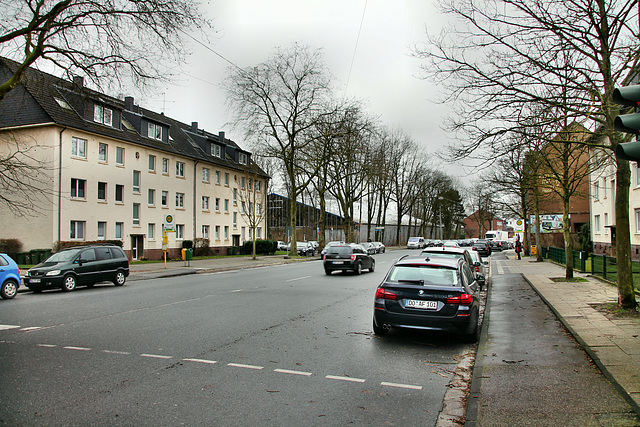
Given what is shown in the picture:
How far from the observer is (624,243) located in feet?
33.7

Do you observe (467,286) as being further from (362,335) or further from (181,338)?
(181,338)

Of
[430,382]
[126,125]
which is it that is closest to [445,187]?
[126,125]

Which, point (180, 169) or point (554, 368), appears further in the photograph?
point (180, 169)

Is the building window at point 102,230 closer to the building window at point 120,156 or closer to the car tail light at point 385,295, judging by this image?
the building window at point 120,156

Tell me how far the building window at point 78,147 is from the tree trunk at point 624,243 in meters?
31.6

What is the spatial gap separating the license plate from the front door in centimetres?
3350

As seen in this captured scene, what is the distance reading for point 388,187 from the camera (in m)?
71.2

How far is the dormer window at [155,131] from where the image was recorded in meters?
42.0

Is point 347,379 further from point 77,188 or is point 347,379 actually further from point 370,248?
point 370,248

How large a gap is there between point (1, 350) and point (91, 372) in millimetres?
2288

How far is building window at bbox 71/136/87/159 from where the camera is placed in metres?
32.1

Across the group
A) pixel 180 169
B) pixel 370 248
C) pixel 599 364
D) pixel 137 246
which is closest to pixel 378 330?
pixel 599 364

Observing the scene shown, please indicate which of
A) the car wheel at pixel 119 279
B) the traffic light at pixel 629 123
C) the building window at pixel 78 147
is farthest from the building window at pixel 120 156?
the traffic light at pixel 629 123

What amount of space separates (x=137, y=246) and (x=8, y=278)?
24.5m
